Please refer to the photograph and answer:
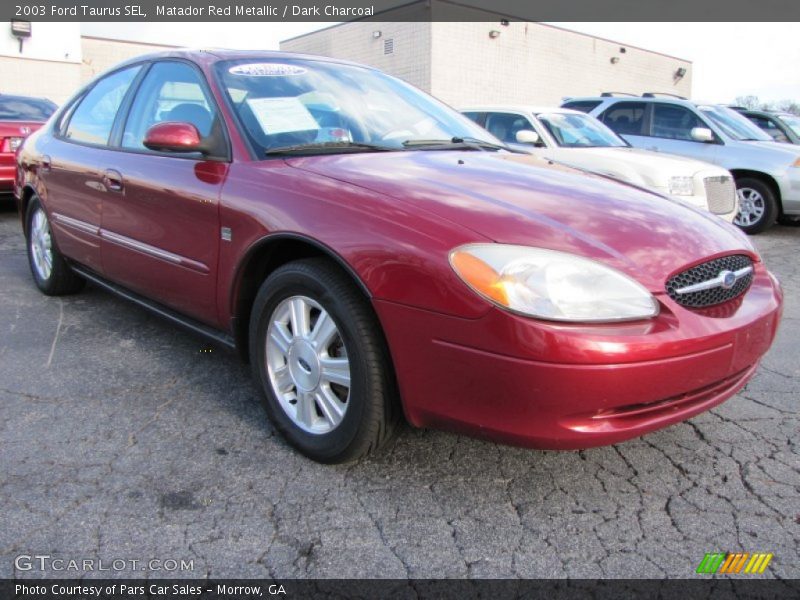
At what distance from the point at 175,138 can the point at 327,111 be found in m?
0.70

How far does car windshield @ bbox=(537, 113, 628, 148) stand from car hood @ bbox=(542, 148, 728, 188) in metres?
0.37

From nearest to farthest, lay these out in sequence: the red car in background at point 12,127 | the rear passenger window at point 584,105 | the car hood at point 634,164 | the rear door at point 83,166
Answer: the rear door at point 83,166
the car hood at point 634,164
the red car in background at point 12,127
the rear passenger window at point 584,105

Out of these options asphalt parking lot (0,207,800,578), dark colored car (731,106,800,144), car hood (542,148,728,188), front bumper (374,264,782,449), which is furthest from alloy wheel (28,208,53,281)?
dark colored car (731,106,800,144)

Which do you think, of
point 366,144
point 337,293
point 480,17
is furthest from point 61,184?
point 480,17

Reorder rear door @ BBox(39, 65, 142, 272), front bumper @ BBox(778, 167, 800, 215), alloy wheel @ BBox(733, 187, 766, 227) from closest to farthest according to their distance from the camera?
rear door @ BBox(39, 65, 142, 272) < front bumper @ BBox(778, 167, 800, 215) < alloy wheel @ BBox(733, 187, 766, 227)

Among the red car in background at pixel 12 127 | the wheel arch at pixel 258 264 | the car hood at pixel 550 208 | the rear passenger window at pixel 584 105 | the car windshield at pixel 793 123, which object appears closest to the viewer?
the car hood at pixel 550 208

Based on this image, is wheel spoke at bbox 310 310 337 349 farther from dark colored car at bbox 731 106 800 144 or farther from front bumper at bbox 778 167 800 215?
dark colored car at bbox 731 106 800 144

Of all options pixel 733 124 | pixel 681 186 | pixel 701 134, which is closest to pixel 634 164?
pixel 681 186

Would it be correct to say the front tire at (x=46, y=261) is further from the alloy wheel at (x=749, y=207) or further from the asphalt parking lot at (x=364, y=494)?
the alloy wheel at (x=749, y=207)

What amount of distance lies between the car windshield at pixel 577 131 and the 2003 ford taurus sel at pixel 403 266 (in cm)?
420

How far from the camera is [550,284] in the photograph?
2.00 meters

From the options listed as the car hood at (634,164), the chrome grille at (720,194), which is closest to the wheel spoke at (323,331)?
the car hood at (634,164)

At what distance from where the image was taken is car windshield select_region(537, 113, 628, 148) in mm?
7562

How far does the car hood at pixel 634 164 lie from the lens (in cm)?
654
